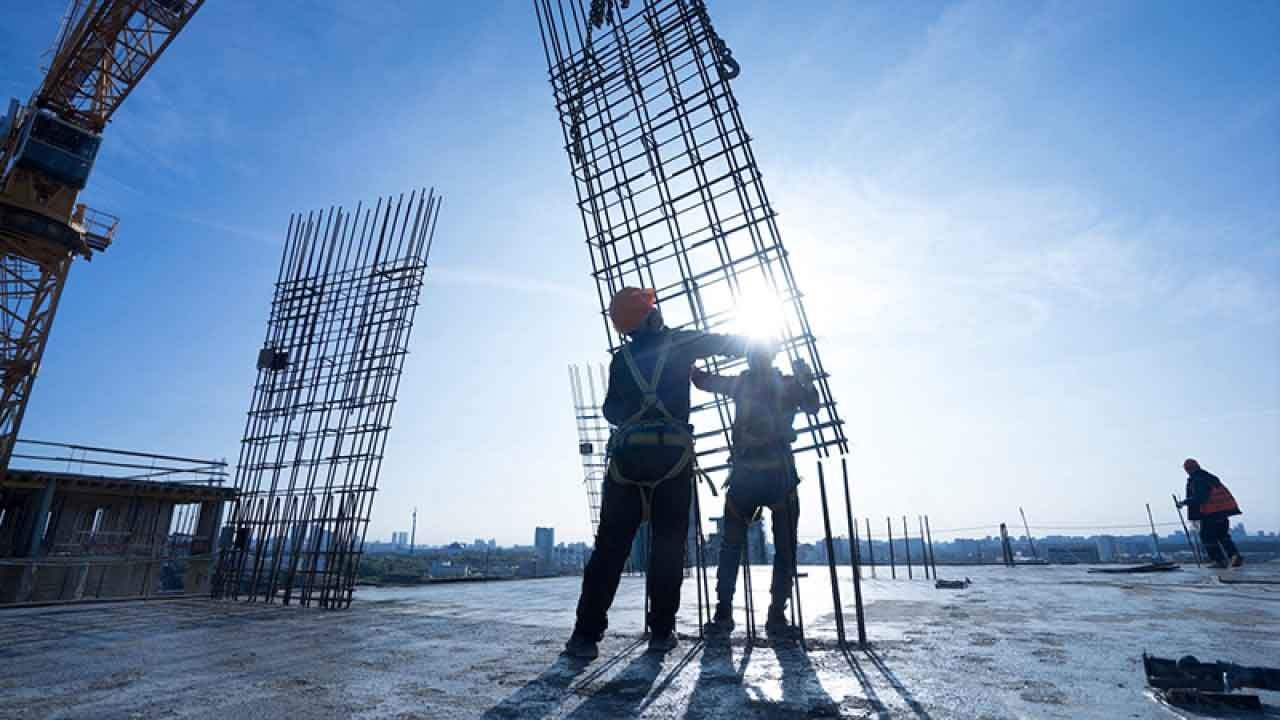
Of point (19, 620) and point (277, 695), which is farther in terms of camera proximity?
point (19, 620)

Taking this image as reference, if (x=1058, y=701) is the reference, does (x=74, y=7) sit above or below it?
above

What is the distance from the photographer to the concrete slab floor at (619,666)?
220cm

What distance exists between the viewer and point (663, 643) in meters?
3.52

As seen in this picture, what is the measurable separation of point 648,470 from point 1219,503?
12163 millimetres

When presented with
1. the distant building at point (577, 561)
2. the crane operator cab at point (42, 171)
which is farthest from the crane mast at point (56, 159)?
the distant building at point (577, 561)

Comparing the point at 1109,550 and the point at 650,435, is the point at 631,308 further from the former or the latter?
the point at 1109,550

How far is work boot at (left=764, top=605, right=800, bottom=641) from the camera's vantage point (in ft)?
13.1

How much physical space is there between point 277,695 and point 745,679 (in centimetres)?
207

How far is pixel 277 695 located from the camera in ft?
8.05

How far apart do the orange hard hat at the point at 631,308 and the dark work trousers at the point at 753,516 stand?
4.91ft

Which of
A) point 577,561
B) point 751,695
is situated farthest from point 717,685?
point 577,561

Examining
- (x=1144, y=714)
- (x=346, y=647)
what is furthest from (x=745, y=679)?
(x=346, y=647)

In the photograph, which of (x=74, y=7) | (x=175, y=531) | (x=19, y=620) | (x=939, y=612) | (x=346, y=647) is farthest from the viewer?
(x=74, y=7)

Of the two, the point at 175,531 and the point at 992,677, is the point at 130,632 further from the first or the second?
the point at 175,531
